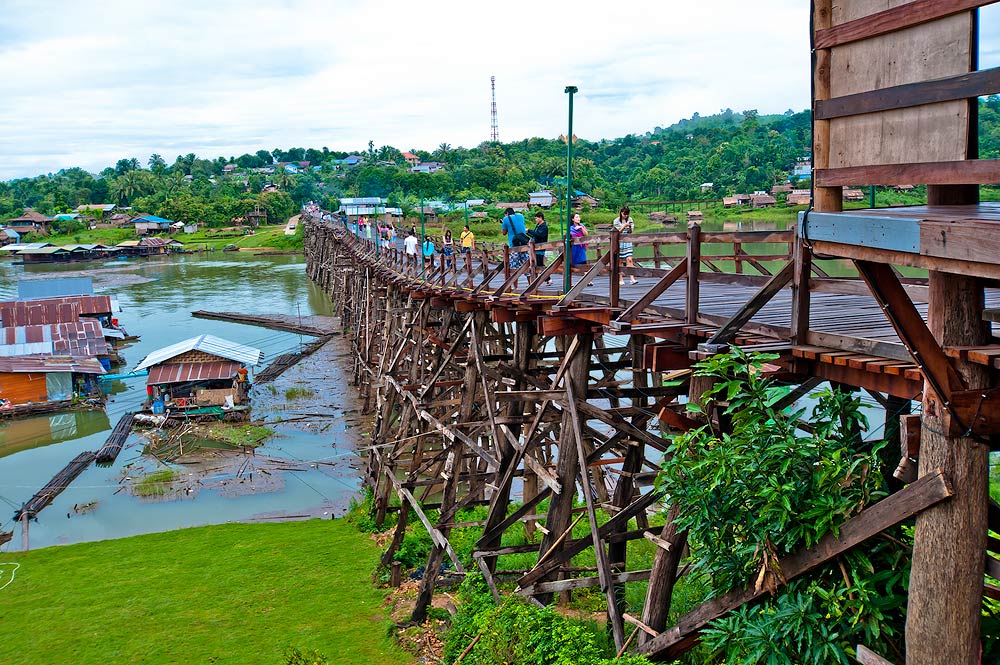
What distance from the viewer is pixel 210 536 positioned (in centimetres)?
1473

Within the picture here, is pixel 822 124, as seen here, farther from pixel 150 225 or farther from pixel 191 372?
pixel 150 225

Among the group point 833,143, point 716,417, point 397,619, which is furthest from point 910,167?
point 397,619

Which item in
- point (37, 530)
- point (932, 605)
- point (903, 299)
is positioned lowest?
point (37, 530)

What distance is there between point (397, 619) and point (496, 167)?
61.5 m

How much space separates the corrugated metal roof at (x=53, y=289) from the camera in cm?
4175

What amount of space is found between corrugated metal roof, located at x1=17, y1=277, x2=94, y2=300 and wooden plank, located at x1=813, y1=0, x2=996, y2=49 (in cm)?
4492

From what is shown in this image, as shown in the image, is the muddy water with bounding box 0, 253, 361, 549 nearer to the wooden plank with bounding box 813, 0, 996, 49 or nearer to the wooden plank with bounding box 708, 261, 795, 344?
the wooden plank with bounding box 708, 261, 795, 344

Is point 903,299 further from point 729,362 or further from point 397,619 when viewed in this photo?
point 397,619

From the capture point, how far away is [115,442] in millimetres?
21531

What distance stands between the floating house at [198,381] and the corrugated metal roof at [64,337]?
19.0 ft

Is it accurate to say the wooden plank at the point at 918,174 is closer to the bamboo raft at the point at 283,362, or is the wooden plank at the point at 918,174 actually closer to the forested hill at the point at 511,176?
the forested hill at the point at 511,176

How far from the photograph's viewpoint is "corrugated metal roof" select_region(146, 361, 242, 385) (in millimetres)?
23814

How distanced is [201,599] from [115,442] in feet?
37.5

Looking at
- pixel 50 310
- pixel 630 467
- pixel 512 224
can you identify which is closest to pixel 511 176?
pixel 50 310
